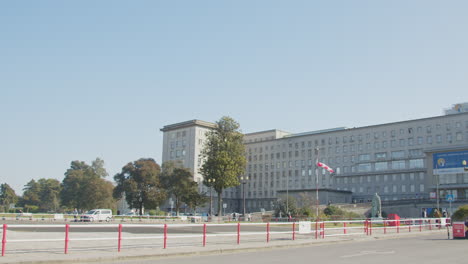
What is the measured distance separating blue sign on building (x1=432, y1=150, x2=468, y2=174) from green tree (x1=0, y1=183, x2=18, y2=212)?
130420mm

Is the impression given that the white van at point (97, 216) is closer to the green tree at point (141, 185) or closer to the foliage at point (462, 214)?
the green tree at point (141, 185)

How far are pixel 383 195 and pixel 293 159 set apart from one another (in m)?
30.6

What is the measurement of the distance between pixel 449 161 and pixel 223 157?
42668 mm

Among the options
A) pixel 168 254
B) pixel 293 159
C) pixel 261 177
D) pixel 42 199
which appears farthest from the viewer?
pixel 42 199

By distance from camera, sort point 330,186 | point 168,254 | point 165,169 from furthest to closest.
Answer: point 330,186, point 165,169, point 168,254

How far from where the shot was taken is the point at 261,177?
143000 millimetres

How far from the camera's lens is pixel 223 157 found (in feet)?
260

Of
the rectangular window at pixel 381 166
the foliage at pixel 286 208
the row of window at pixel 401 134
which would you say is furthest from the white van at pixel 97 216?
the row of window at pixel 401 134

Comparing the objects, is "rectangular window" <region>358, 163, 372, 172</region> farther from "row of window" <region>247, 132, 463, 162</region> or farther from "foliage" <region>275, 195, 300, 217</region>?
"foliage" <region>275, 195, 300, 217</region>

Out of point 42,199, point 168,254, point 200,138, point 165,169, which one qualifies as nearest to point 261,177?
point 200,138

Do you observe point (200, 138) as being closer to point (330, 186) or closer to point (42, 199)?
point (330, 186)

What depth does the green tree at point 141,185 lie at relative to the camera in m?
87.1

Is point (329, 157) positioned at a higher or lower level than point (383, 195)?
higher

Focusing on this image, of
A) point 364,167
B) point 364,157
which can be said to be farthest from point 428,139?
point 364,167
